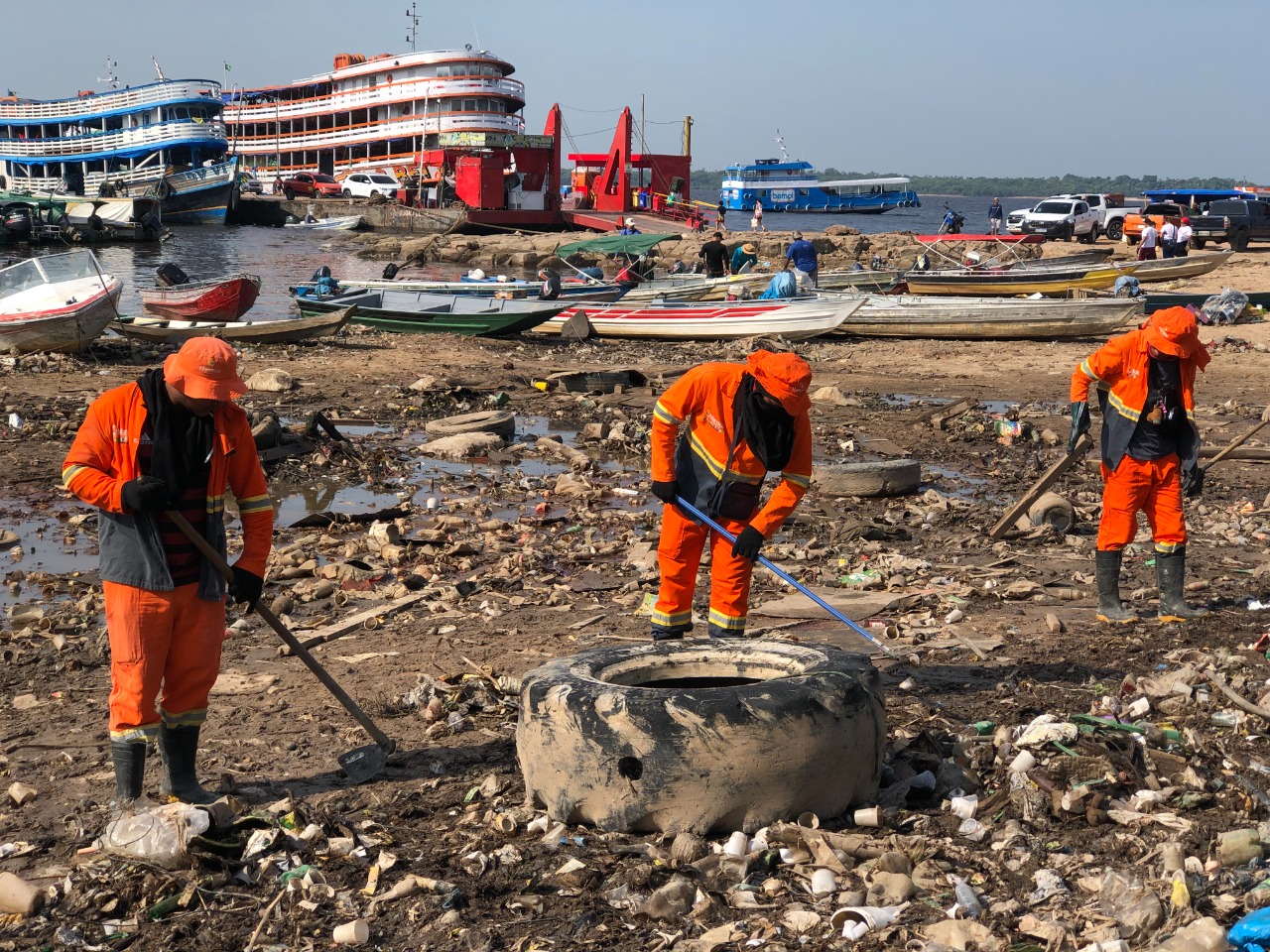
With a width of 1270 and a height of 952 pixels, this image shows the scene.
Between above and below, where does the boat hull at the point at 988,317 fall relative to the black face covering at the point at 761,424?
below

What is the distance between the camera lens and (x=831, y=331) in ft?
62.0

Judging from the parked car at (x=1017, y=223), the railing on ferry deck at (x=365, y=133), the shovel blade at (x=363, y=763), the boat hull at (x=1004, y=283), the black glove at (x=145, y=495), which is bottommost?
the shovel blade at (x=363, y=763)

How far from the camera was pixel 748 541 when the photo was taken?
499cm

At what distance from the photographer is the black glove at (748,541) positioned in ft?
16.4

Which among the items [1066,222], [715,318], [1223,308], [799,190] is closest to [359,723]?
[715,318]

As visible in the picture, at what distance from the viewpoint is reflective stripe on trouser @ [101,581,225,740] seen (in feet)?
13.4

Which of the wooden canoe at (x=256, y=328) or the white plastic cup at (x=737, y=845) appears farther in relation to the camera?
the wooden canoe at (x=256, y=328)

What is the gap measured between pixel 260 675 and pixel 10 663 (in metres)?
1.32

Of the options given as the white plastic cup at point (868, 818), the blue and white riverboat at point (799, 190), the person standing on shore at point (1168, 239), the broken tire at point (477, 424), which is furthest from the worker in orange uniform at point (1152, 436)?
the blue and white riverboat at point (799, 190)

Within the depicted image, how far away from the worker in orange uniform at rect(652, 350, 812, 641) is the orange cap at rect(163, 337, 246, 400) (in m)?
1.84

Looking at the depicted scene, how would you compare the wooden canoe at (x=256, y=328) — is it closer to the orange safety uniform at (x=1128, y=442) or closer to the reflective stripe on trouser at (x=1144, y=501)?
the orange safety uniform at (x=1128, y=442)

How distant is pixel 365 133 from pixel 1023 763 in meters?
59.5

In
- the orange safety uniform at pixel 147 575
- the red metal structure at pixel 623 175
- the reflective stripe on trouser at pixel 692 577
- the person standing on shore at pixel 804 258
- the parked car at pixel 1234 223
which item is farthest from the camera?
the red metal structure at pixel 623 175

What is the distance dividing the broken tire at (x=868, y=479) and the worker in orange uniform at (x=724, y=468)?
4878 millimetres
